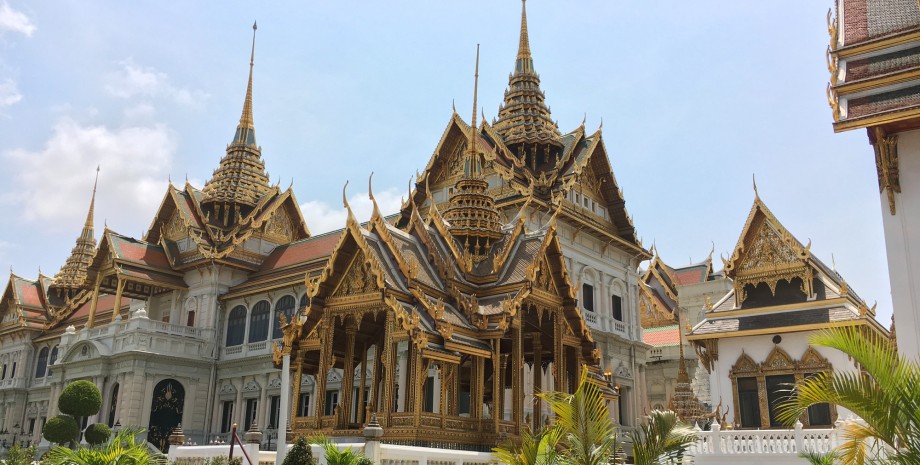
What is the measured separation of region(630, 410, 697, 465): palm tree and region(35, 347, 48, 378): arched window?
45.0 meters

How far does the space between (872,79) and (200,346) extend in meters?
29.8

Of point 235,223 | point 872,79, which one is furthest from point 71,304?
point 872,79

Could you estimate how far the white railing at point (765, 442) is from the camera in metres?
12.0

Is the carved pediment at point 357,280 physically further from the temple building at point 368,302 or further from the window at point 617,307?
the window at point 617,307

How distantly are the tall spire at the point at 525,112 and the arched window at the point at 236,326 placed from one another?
1424 cm

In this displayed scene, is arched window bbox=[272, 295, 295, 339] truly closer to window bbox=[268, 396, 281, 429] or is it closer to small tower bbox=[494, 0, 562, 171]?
window bbox=[268, 396, 281, 429]

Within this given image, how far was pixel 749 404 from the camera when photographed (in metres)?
20.8

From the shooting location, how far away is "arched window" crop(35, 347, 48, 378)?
44.8 meters

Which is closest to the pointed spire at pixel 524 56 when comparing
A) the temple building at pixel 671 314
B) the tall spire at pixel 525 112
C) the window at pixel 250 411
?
the tall spire at pixel 525 112

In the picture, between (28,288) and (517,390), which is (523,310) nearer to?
(517,390)

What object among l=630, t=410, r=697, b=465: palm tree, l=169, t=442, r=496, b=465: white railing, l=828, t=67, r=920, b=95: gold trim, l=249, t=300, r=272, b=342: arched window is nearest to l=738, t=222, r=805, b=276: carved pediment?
l=828, t=67, r=920, b=95: gold trim

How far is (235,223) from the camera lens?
40562 millimetres

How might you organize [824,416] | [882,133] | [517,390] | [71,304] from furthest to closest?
[71,304] → [824,416] → [882,133] → [517,390]

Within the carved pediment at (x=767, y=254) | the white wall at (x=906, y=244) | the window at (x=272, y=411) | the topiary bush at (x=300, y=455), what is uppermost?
the carved pediment at (x=767, y=254)
